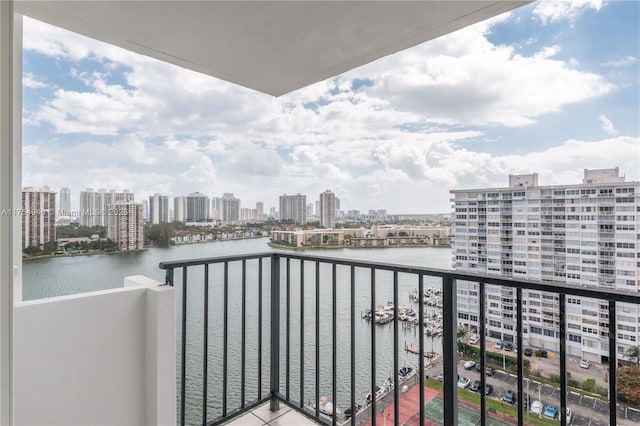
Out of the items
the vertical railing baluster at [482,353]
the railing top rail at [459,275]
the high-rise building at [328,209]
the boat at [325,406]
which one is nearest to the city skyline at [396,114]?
the high-rise building at [328,209]

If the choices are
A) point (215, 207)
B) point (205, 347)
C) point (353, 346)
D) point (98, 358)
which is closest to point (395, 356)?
point (353, 346)

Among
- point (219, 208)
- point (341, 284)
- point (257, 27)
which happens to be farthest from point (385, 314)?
point (257, 27)

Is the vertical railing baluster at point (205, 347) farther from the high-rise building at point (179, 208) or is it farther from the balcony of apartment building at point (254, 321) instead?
the high-rise building at point (179, 208)

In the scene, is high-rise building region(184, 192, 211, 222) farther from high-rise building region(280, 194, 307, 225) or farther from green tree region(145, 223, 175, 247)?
high-rise building region(280, 194, 307, 225)

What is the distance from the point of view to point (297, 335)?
2.23 m

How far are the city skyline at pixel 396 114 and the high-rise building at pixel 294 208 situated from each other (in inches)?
4.8

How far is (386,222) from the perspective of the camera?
2342 mm

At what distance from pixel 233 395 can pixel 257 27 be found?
7.50ft

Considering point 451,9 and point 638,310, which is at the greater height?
point 451,9

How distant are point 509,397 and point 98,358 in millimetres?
2021

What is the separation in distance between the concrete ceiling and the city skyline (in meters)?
0.26

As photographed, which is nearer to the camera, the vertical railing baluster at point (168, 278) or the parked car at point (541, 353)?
the parked car at point (541, 353)

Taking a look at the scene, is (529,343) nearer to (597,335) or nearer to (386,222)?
(597,335)

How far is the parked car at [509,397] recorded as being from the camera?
54.9 inches
